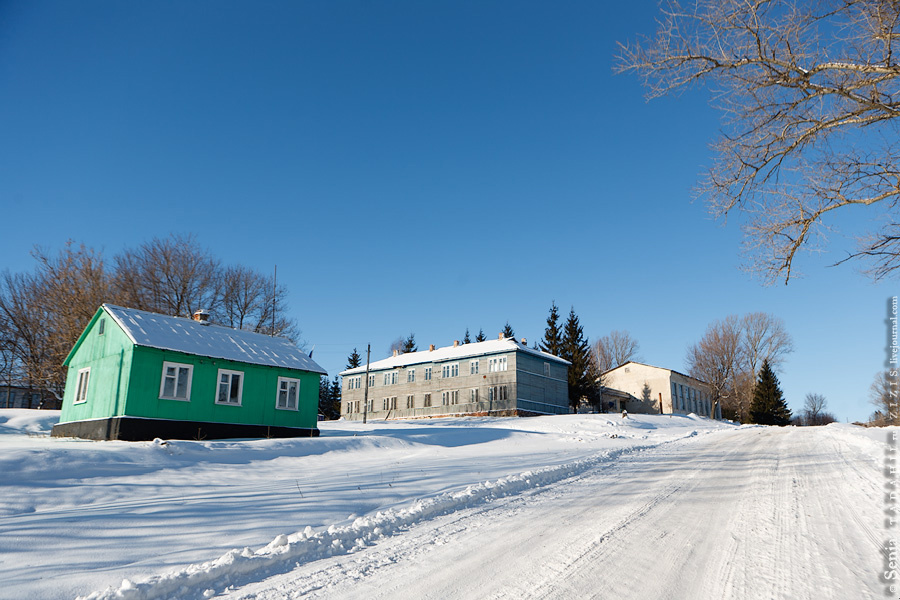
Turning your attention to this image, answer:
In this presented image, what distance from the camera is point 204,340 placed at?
73.1 feet

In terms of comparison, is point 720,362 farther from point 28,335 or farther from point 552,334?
point 28,335

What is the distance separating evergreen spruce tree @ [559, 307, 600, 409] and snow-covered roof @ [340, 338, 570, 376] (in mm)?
3036

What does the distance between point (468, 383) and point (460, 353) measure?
2.83m

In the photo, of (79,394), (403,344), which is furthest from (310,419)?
(403,344)

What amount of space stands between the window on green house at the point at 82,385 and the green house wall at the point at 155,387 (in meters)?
0.21

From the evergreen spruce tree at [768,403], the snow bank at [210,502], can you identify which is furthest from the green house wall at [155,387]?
the evergreen spruce tree at [768,403]

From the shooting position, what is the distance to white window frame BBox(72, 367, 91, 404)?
21219 millimetres

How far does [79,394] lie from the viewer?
852 inches

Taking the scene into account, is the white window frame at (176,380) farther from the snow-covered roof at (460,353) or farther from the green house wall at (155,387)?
the snow-covered roof at (460,353)

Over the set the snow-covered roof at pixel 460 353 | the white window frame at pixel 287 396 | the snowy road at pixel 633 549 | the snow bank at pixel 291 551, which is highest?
the snow-covered roof at pixel 460 353

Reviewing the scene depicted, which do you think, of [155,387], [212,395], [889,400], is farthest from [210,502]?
[889,400]

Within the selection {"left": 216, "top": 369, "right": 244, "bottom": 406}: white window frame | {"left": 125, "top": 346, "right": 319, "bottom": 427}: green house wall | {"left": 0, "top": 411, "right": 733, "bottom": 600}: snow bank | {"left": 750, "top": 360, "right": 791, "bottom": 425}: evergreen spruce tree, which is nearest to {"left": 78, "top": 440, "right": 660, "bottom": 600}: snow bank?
{"left": 0, "top": 411, "right": 733, "bottom": 600}: snow bank

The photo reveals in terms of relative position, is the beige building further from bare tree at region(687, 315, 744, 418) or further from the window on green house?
the window on green house

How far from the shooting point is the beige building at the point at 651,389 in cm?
5525
